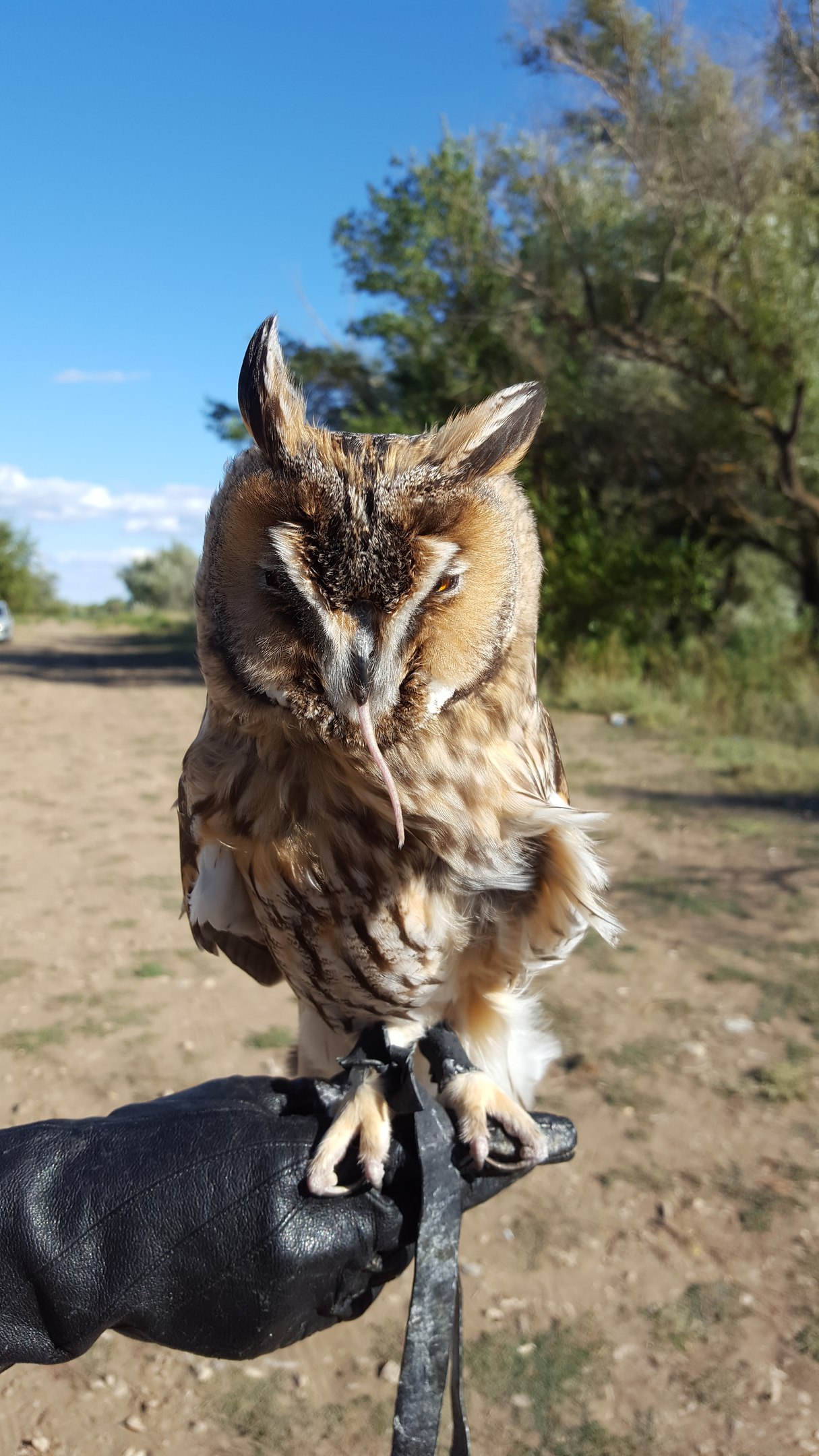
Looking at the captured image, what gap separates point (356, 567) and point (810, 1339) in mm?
2555

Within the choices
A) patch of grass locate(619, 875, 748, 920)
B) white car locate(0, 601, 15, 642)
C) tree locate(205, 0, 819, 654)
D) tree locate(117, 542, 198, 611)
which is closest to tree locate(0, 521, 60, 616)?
tree locate(117, 542, 198, 611)

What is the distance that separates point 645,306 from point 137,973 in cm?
1003

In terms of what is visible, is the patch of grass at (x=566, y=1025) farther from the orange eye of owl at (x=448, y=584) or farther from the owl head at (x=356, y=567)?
the orange eye of owl at (x=448, y=584)

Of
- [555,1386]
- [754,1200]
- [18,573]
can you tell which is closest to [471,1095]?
[555,1386]

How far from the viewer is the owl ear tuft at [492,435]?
1.66 meters

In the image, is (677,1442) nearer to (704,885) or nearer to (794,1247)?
(794,1247)

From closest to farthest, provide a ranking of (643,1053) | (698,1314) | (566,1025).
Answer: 1. (698,1314)
2. (643,1053)
3. (566,1025)

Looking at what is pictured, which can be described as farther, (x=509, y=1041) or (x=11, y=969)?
(x=11, y=969)

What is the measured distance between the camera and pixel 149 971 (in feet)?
16.3

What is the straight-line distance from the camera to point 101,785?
912 centimetres

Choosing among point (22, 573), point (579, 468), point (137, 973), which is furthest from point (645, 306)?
point (22, 573)

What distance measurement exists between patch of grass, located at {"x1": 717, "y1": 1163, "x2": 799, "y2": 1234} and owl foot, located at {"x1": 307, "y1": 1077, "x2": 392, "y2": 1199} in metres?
1.78

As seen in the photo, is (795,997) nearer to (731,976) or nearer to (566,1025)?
(731,976)

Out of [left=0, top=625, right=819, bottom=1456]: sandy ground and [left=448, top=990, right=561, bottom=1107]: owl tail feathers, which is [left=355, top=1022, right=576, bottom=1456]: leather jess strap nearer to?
[left=448, top=990, right=561, bottom=1107]: owl tail feathers
